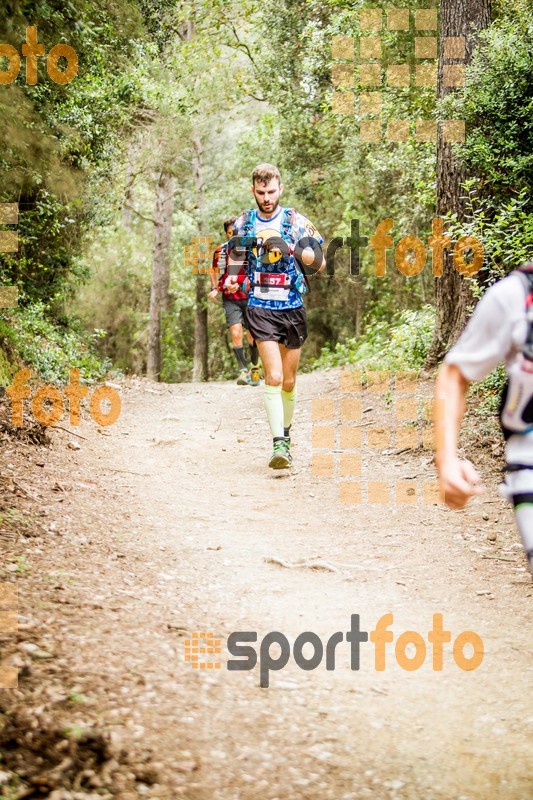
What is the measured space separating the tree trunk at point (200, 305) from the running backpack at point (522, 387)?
2474 centimetres

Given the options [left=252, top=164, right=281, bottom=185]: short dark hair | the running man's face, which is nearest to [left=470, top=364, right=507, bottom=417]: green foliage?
the running man's face

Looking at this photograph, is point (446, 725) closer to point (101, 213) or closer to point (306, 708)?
point (306, 708)

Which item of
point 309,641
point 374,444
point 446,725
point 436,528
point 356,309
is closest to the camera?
point 446,725

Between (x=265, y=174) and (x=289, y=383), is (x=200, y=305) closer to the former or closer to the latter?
(x=289, y=383)

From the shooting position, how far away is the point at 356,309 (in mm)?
24750

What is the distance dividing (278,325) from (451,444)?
5230 mm

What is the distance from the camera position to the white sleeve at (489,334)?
2402 millimetres

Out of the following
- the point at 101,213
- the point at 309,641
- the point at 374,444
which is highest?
the point at 101,213

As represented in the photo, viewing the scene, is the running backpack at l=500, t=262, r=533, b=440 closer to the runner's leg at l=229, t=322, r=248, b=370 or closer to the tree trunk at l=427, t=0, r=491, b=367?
the tree trunk at l=427, t=0, r=491, b=367

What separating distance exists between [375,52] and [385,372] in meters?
6.34

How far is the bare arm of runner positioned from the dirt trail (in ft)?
3.49

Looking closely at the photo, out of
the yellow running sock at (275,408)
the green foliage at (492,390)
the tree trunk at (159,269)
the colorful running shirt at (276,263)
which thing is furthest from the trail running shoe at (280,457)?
the tree trunk at (159,269)

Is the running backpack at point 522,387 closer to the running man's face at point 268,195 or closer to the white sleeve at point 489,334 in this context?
the white sleeve at point 489,334

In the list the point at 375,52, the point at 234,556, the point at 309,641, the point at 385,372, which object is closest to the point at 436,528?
the point at 234,556
